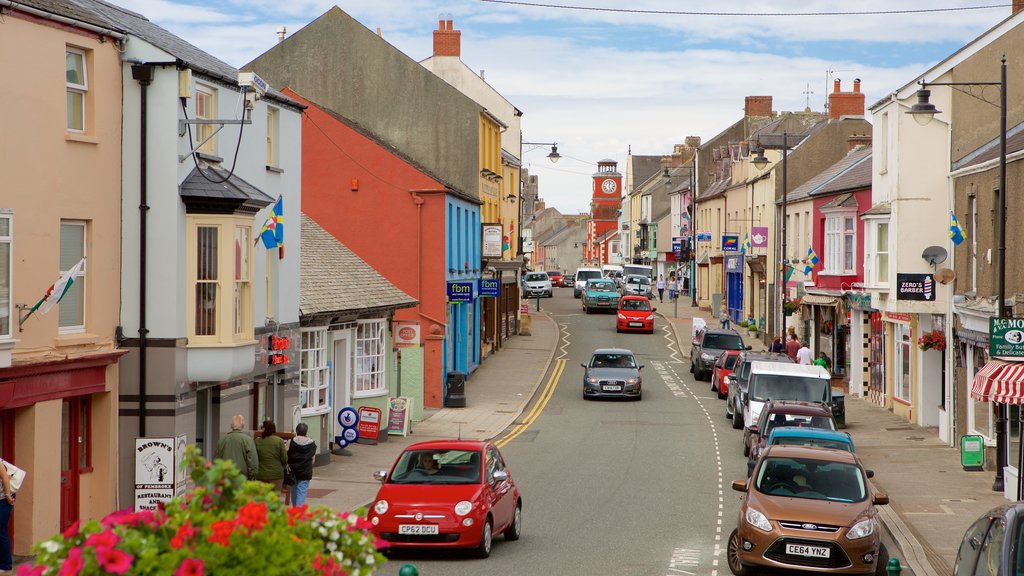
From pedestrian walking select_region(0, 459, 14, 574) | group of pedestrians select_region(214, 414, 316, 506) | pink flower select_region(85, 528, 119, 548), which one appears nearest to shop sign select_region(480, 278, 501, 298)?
group of pedestrians select_region(214, 414, 316, 506)

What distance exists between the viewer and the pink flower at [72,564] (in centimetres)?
589

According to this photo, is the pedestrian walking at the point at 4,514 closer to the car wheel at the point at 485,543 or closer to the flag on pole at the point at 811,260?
the car wheel at the point at 485,543

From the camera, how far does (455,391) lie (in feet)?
118

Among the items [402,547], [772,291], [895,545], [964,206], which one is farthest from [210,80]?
[772,291]

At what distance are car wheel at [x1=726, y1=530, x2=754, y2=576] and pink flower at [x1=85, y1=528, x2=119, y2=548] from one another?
1019 centimetres

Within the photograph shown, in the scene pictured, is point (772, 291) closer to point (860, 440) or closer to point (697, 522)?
point (860, 440)

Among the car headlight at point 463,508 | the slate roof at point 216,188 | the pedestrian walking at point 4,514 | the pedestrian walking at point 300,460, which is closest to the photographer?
the pedestrian walking at point 4,514

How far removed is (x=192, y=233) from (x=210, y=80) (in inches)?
97.9

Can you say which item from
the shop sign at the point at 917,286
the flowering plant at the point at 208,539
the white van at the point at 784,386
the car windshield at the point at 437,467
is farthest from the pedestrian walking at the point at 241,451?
the shop sign at the point at 917,286

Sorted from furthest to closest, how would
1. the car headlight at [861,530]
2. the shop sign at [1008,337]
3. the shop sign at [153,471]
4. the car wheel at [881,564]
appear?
1. the shop sign at [1008,337]
2. the shop sign at [153,471]
3. the car wheel at [881,564]
4. the car headlight at [861,530]

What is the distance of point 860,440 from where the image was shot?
29797 millimetres

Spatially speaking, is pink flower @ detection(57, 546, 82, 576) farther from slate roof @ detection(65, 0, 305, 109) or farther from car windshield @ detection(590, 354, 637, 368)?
car windshield @ detection(590, 354, 637, 368)

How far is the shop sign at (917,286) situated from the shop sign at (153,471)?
18.4 metres

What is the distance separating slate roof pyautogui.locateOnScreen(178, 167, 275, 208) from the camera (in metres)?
17.5
